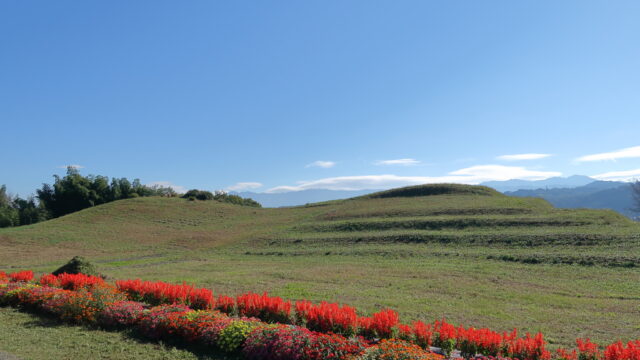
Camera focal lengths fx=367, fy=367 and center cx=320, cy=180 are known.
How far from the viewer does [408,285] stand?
16422 millimetres

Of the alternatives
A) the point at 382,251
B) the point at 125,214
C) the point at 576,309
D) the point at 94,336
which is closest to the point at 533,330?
the point at 576,309

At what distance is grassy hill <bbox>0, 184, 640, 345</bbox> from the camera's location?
12867 mm

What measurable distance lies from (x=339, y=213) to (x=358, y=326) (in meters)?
35.2

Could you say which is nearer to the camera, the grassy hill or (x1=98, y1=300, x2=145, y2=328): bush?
(x1=98, y1=300, x2=145, y2=328): bush

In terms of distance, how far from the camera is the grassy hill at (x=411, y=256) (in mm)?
12867

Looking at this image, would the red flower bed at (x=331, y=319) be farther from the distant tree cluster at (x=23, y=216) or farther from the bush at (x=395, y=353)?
the distant tree cluster at (x=23, y=216)

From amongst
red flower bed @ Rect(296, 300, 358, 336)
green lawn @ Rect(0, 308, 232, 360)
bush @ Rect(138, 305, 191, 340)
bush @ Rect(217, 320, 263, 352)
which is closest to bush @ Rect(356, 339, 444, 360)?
red flower bed @ Rect(296, 300, 358, 336)

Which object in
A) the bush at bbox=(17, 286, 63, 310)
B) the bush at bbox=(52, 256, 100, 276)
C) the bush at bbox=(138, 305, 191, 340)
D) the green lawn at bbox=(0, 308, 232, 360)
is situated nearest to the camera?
the green lawn at bbox=(0, 308, 232, 360)

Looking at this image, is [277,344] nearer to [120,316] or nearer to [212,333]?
[212,333]

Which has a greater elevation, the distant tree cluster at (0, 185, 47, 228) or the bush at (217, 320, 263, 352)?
the distant tree cluster at (0, 185, 47, 228)

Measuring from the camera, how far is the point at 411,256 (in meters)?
24.5

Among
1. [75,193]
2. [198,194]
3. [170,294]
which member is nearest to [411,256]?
[170,294]

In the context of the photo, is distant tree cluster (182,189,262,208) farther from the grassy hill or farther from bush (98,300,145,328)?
bush (98,300,145,328)

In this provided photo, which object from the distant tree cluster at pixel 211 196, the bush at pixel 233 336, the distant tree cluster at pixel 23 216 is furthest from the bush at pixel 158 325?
the distant tree cluster at pixel 23 216
